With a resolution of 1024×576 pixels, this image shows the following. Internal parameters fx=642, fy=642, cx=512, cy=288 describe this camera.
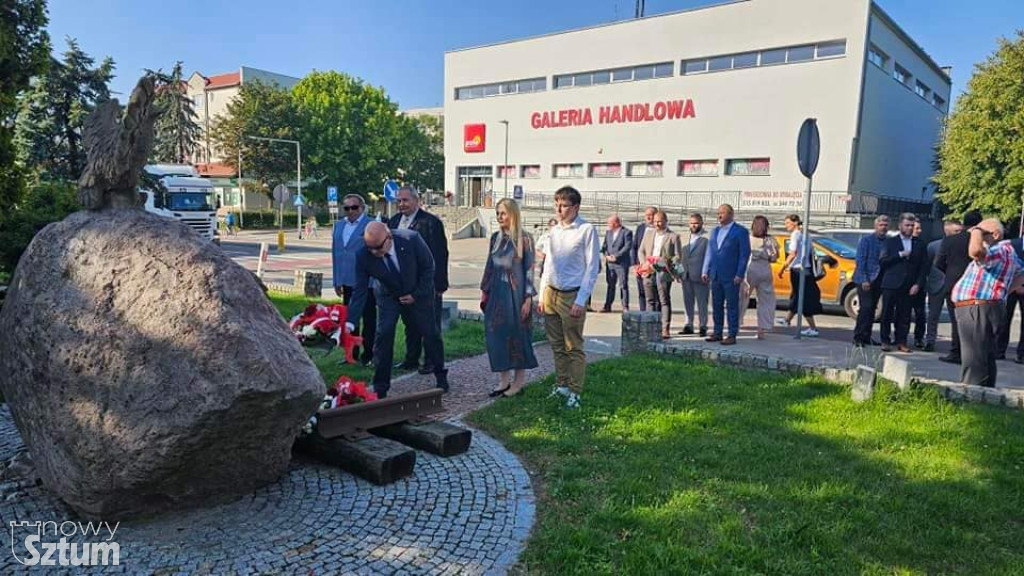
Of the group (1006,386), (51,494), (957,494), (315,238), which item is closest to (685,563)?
(957,494)

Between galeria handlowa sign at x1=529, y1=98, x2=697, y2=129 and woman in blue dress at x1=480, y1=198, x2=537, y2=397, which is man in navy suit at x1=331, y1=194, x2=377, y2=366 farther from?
galeria handlowa sign at x1=529, y1=98, x2=697, y2=129

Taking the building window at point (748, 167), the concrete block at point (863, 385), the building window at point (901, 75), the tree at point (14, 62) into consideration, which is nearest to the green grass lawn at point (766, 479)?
the concrete block at point (863, 385)

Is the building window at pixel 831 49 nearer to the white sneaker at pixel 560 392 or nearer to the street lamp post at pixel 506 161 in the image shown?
the street lamp post at pixel 506 161

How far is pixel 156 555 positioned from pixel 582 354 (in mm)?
3711

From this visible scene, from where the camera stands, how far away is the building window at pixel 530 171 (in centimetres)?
4216

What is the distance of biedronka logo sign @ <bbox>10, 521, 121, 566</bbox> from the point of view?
3127mm

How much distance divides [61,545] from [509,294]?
377 centimetres

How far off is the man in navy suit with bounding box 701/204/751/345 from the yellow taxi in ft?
12.6

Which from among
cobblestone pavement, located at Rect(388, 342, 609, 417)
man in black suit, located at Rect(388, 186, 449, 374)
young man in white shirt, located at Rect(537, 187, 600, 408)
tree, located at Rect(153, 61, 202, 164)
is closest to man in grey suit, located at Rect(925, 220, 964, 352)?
cobblestone pavement, located at Rect(388, 342, 609, 417)

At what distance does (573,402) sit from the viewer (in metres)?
5.73

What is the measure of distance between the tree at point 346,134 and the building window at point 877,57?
3518cm

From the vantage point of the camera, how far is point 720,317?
336 inches

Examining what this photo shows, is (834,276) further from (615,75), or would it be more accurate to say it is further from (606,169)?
(615,75)

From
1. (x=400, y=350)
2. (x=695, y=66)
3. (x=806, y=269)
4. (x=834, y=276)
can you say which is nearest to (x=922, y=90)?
(x=695, y=66)
